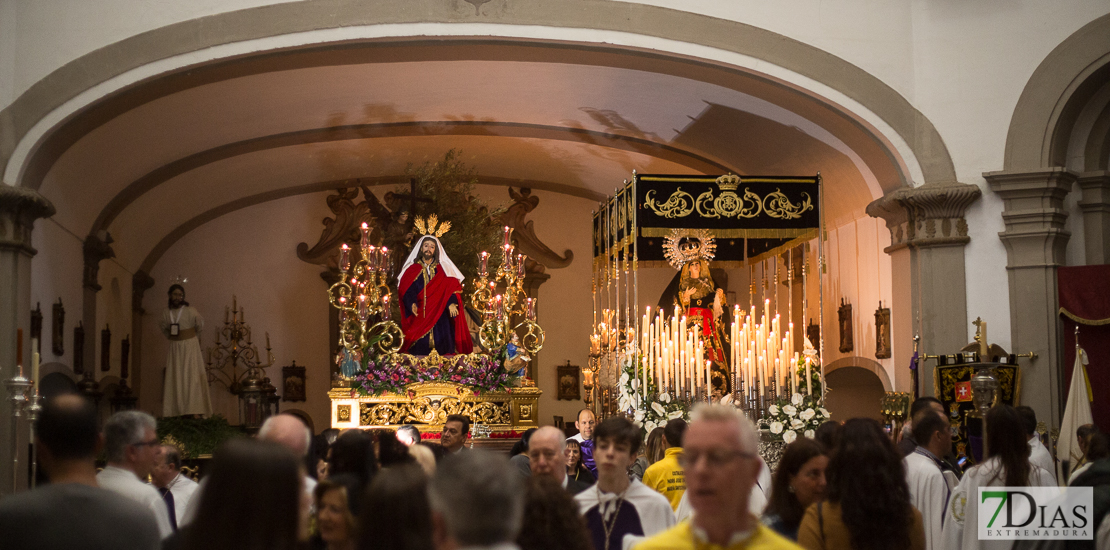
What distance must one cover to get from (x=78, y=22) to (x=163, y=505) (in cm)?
790

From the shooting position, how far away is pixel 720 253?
44.8 ft

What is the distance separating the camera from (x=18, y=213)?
35.1 ft

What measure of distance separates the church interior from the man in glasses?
673 cm

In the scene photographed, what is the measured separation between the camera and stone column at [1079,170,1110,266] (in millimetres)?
10906

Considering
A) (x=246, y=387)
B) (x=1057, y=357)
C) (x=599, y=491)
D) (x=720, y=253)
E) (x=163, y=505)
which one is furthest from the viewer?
(x=246, y=387)

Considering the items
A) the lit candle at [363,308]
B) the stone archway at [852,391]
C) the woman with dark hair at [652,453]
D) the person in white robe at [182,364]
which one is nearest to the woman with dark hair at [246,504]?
the woman with dark hair at [652,453]

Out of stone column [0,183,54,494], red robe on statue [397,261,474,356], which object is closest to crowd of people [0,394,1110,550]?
stone column [0,183,54,494]

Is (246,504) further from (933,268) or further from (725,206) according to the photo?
(933,268)

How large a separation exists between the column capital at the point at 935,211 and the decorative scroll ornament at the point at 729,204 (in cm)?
118

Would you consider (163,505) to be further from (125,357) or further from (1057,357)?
(125,357)

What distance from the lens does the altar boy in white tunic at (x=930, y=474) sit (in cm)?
532

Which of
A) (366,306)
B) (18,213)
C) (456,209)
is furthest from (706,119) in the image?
(18,213)

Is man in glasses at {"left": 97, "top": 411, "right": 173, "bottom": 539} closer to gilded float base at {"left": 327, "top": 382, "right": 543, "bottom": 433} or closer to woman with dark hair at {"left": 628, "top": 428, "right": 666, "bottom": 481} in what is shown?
woman with dark hair at {"left": 628, "top": 428, "right": 666, "bottom": 481}

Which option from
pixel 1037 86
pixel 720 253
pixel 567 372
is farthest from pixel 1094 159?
pixel 567 372
